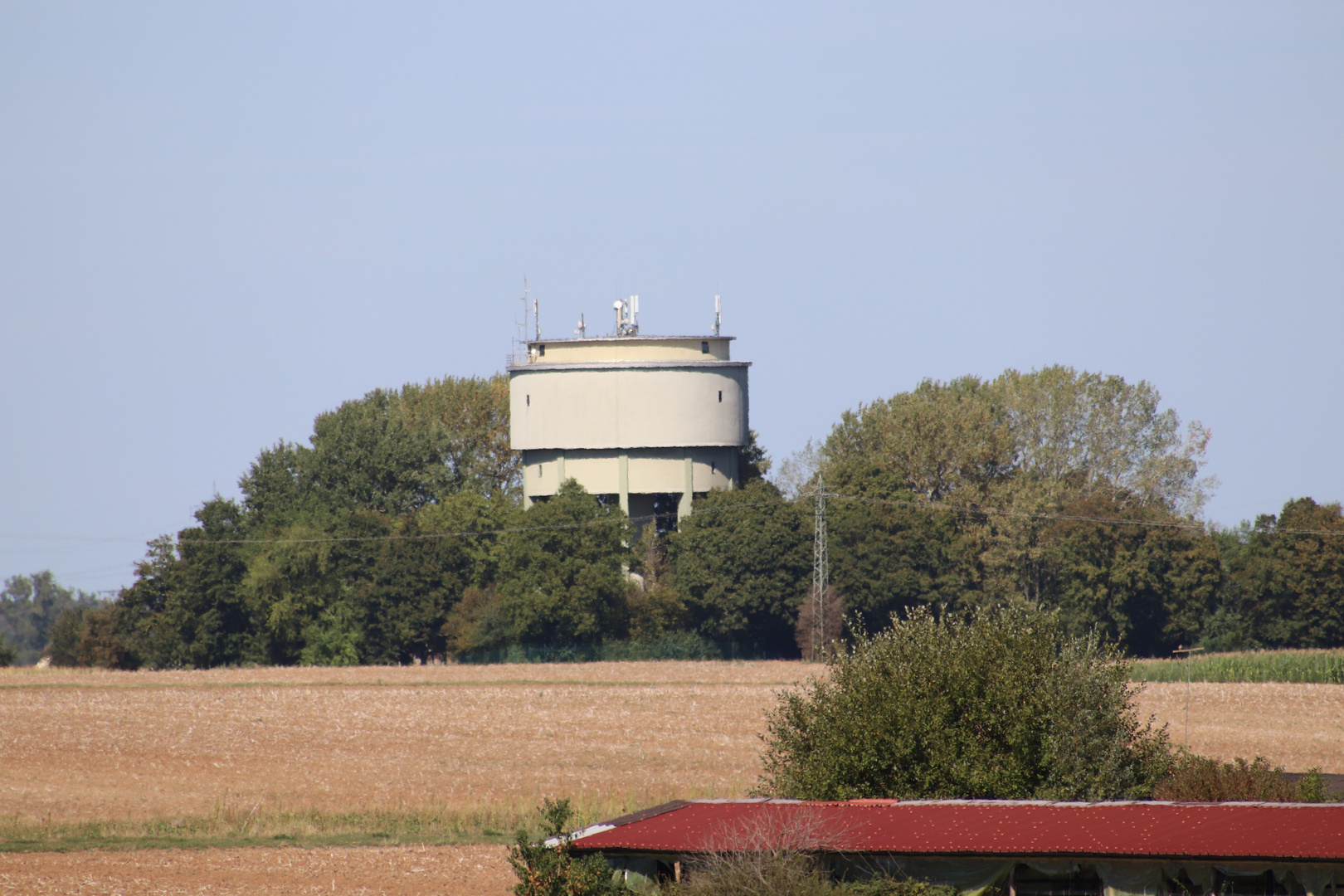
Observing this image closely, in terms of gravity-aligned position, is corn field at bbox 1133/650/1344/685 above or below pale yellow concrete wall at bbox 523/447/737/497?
below

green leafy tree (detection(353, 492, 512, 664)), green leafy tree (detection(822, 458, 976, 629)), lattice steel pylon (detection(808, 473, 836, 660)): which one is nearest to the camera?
lattice steel pylon (detection(808, 473, 836, 660))

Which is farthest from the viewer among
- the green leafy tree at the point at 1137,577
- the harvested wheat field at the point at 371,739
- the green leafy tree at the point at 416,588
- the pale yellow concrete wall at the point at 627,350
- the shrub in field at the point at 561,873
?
the green leafy tree at the point at 416,588

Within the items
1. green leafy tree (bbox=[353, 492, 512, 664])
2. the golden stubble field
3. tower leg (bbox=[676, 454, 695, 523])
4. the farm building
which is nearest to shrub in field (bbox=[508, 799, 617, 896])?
the farm building

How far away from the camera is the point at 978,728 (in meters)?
27.9

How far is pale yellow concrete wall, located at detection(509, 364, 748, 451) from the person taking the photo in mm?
78500

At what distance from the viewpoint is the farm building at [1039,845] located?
70.4 ft

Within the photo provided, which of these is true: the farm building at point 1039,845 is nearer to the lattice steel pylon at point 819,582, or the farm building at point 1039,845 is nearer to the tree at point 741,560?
the lattice steel pylon at point 819,582

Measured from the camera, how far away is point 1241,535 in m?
99.7

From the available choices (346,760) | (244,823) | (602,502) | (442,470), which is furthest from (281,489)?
(244,823)

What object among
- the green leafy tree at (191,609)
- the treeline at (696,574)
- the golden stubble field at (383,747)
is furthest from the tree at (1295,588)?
the green leafy tree at (191,609)

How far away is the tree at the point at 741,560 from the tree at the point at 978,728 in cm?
5024

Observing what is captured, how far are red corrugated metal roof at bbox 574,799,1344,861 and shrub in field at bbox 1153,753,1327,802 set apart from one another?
2772 millimetres

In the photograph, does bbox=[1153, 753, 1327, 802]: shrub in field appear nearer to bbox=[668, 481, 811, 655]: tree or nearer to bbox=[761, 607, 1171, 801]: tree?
bbox=[761, 607, 1171, 801]: tree

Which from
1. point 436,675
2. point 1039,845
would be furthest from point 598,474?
point 1039,845
